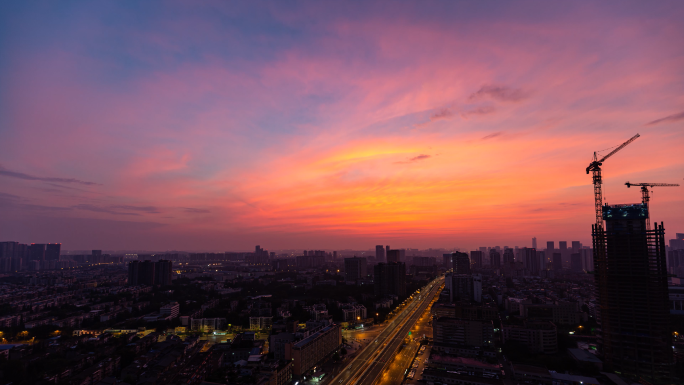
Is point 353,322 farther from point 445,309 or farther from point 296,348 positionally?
point 296,348

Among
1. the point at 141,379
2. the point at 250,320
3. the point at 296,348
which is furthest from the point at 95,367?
the point at 250,320

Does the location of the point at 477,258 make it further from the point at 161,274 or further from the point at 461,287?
the point at 161,274

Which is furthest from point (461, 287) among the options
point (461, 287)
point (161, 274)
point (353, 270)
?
point (161, 274)

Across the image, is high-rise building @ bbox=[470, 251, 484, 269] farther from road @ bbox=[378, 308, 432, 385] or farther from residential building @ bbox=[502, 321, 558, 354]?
residential building @ bbox=[502, 321, 558, 354]

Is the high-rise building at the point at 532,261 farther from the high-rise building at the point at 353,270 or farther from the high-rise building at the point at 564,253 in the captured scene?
the high-rise building at the point at 353,270

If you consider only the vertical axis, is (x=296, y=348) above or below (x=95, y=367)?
above
